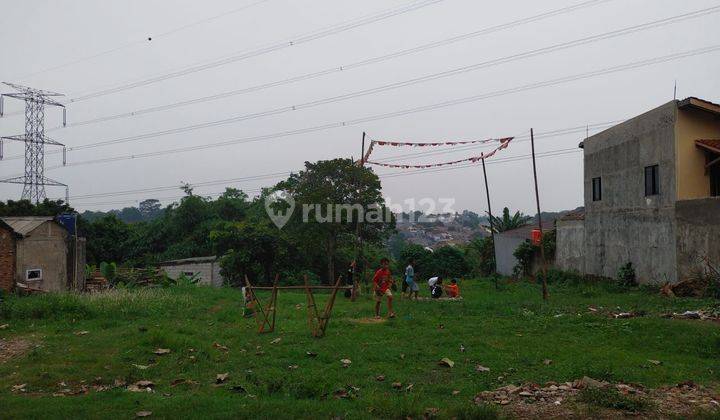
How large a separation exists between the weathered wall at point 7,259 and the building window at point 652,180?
2556 centimetres

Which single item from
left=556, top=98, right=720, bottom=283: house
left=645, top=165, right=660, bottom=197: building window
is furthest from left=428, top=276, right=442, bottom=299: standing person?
left=645, top=165, right=660, bottom=197: building window

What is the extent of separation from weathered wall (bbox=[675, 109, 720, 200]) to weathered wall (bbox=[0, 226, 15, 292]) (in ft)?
84.6

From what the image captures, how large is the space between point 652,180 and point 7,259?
25.8m

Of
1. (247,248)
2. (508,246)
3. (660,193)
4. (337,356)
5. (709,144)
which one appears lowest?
(337,356)

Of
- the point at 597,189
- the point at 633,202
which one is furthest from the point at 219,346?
the point at 597,189

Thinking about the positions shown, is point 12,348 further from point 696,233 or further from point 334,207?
point 334,207

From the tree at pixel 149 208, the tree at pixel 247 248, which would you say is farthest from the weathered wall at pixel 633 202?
the tree at pixel 149 208

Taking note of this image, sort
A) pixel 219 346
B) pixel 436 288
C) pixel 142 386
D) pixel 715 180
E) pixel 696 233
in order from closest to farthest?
1. pixel 142 386
2. pixel 219 346
3. pixel 696 233
4. pixel 715 180
5. pixel 436 288

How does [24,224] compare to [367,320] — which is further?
[24,224]

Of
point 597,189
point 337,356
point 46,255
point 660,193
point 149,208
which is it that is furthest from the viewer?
point 149,208

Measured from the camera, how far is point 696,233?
19.2m

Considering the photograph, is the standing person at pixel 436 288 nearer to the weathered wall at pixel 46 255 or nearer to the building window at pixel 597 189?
the building window at pixel 597 189

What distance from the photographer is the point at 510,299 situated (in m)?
20.0

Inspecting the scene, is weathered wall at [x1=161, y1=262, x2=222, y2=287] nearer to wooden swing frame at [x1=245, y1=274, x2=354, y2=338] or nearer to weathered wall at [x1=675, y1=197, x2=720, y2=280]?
wooden swing frame at [x1=245, y1=274, x2=354, y2=338]
